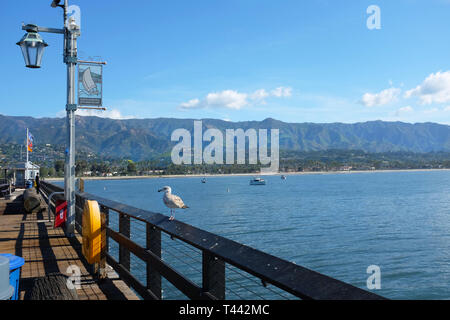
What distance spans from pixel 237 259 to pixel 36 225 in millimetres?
11503

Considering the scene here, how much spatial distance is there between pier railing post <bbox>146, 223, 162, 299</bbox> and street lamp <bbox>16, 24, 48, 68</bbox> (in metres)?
6.08

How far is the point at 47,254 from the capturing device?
8227mm

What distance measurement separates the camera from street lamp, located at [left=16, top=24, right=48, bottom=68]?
29.8 feet

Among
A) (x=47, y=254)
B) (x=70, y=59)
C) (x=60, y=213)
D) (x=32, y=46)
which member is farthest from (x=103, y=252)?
(x=70, y=59)

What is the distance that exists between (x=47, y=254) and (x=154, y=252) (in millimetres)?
4314

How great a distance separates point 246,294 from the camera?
663 inches

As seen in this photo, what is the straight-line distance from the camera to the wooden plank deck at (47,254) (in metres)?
5.75

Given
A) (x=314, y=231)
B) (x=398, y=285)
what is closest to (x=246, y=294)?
(x=398, y=285)

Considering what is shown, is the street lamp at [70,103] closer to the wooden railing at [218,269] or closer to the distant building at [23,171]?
the wooden railing at [218,269]

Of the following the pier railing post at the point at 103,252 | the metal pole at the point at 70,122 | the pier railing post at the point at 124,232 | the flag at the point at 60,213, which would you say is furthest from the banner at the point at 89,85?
the pier railing post at the point at 124,232

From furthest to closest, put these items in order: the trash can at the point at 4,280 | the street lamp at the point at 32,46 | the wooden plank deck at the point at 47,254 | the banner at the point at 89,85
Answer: the banner at the point at 89,85
the street lamp at the point at 32,46
the wooden plank deck at the point at 47,254
the trash can at the point at 4,280

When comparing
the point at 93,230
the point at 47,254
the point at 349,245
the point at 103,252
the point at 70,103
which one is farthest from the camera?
the point at 349,245

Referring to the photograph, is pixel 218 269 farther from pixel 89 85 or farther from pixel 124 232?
pixel 89 85

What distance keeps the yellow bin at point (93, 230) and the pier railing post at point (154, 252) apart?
144cm
